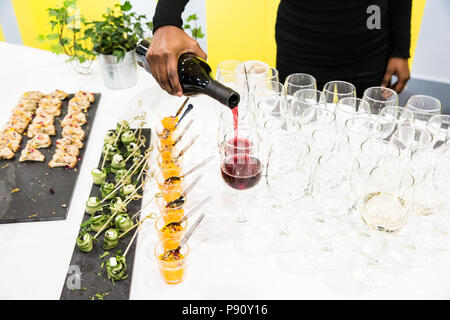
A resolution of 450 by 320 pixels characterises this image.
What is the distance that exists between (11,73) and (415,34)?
3.30 m

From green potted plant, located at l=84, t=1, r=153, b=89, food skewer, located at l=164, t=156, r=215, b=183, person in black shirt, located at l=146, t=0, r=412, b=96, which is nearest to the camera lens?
food skewer, located at l=164, t=156, r=215, b=183

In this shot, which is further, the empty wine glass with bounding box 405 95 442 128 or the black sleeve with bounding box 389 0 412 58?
the black sleeve with bounding box 389 0 412 58

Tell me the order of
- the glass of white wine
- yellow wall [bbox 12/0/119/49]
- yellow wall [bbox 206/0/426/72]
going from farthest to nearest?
yellow wall [bbox 12/0/119/49], yellow wall [bbox 206/0/426/72], the glass of white wine

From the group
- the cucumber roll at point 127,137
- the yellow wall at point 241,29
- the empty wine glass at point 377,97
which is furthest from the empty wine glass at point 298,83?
the yellow wall at point 241,29

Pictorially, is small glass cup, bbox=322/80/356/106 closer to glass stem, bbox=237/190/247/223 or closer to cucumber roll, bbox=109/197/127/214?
glass stem, bbox=237/190/247/223

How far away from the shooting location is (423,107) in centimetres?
158

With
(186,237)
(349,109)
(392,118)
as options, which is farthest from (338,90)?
(186,237)

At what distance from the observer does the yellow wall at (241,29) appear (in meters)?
3.86

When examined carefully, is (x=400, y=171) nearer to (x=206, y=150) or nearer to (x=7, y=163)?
(x=206, y=150)

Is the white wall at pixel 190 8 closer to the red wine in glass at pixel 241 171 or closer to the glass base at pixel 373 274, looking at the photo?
the red wine in glass at pixel 241 171

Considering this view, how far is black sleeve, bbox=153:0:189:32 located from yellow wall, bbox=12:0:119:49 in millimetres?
2664

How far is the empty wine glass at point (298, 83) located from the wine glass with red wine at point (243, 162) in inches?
17.5

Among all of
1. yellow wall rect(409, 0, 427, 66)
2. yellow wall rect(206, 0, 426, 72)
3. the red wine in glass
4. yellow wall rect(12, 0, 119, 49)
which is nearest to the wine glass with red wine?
the red wine in glass

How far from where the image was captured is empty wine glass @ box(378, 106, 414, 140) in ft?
4.88
